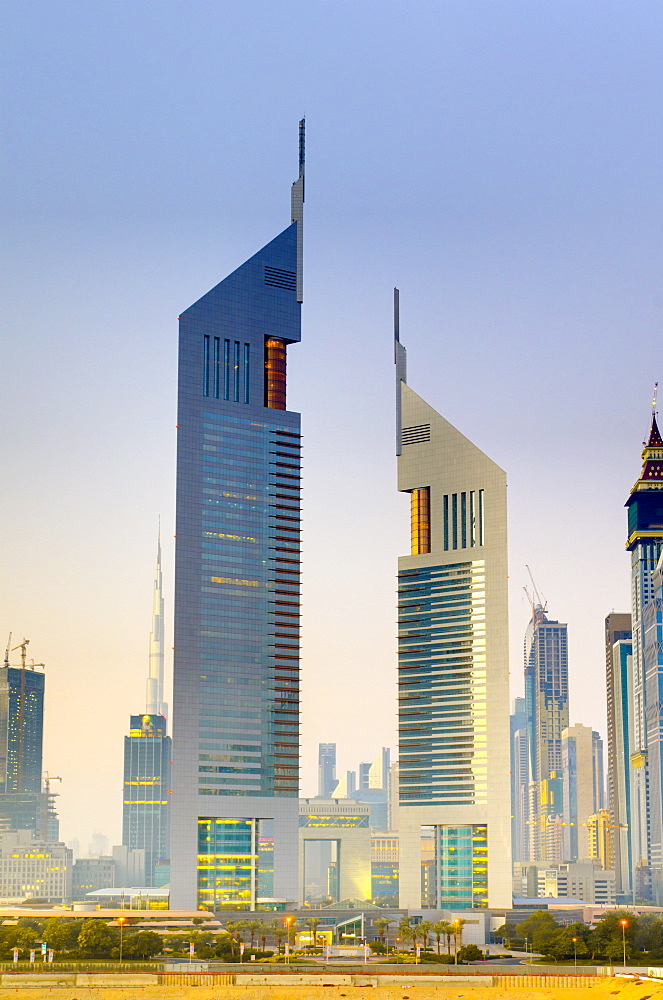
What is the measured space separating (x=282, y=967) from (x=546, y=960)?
34.2 m

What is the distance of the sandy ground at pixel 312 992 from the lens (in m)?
157

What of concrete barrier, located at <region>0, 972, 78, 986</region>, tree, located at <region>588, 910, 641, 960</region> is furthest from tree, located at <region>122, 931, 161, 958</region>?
tree, located at <region>588, 910, 641, 960</region>

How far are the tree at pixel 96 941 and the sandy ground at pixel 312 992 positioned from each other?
20670mm

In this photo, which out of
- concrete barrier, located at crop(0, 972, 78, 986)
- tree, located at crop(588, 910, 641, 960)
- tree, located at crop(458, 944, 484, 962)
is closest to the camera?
concrete barrier, located at crop(0, 972, 78, 986)

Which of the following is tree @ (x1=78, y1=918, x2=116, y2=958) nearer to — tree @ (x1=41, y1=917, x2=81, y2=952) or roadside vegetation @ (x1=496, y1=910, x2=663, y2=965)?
tree @ (x1=41, y1=917, x2=81, y2=952)

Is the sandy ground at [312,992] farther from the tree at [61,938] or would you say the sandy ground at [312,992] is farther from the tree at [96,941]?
the tree at [61,938]

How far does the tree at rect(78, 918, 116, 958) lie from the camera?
183000 mm

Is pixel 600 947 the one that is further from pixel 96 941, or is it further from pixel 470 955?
pixel 96 941

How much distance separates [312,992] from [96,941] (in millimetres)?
36916

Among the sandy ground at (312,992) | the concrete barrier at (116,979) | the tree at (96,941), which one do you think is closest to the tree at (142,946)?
the tree at (96,941)

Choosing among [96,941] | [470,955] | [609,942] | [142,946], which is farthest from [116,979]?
[609,942]

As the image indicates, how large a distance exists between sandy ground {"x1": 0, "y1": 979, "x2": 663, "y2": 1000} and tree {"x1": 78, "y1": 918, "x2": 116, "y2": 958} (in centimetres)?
2067

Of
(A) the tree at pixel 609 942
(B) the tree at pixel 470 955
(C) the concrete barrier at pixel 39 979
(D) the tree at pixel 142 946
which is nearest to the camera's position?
(C) the concrete barrier at pixel 39 979

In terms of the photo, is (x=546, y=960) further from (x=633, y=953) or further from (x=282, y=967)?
(x=282, y=967)
